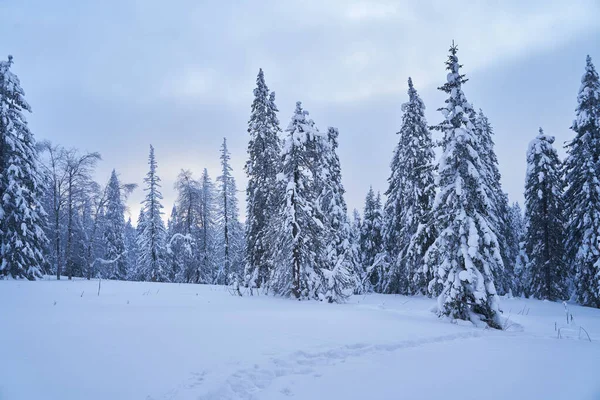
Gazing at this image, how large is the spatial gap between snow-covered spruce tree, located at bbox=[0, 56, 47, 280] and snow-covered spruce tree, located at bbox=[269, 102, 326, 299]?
1496cm

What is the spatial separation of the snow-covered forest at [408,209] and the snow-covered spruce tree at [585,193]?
0.08m

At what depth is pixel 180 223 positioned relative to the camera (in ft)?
130

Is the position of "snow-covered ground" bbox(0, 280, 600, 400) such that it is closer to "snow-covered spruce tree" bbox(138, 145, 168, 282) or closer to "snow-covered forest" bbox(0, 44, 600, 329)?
"snow-covered forest" bbox(0, 44, 600, 329)

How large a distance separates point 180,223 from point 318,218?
2615 cm

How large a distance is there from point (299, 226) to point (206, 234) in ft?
72.4

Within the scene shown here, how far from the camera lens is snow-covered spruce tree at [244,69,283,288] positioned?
21.1 metres

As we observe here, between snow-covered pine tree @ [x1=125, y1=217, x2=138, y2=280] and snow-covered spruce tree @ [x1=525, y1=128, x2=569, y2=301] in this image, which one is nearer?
snow-covered spruce tree @ [x1=525, y1=128, x2=569, y2=301]

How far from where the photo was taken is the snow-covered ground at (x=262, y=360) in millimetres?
4491

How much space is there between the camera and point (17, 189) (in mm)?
19562

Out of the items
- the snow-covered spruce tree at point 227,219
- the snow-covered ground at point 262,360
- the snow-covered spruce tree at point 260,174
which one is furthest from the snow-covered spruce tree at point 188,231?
the snow-covered ground at point 262,360

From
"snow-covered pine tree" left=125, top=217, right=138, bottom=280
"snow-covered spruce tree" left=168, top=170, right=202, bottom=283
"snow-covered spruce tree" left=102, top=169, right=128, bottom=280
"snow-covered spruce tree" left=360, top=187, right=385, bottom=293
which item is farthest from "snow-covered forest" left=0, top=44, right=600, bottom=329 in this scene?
"snow-covered pine tree" left=125, top=217, right=138, bottom=280

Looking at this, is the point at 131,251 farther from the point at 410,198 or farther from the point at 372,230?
the point at 410,198

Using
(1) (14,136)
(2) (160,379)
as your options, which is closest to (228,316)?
(2) (160,379)

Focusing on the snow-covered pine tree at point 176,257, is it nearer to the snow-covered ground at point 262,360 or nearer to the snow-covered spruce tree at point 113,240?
the snow-covered spruce tree at point 113,240
